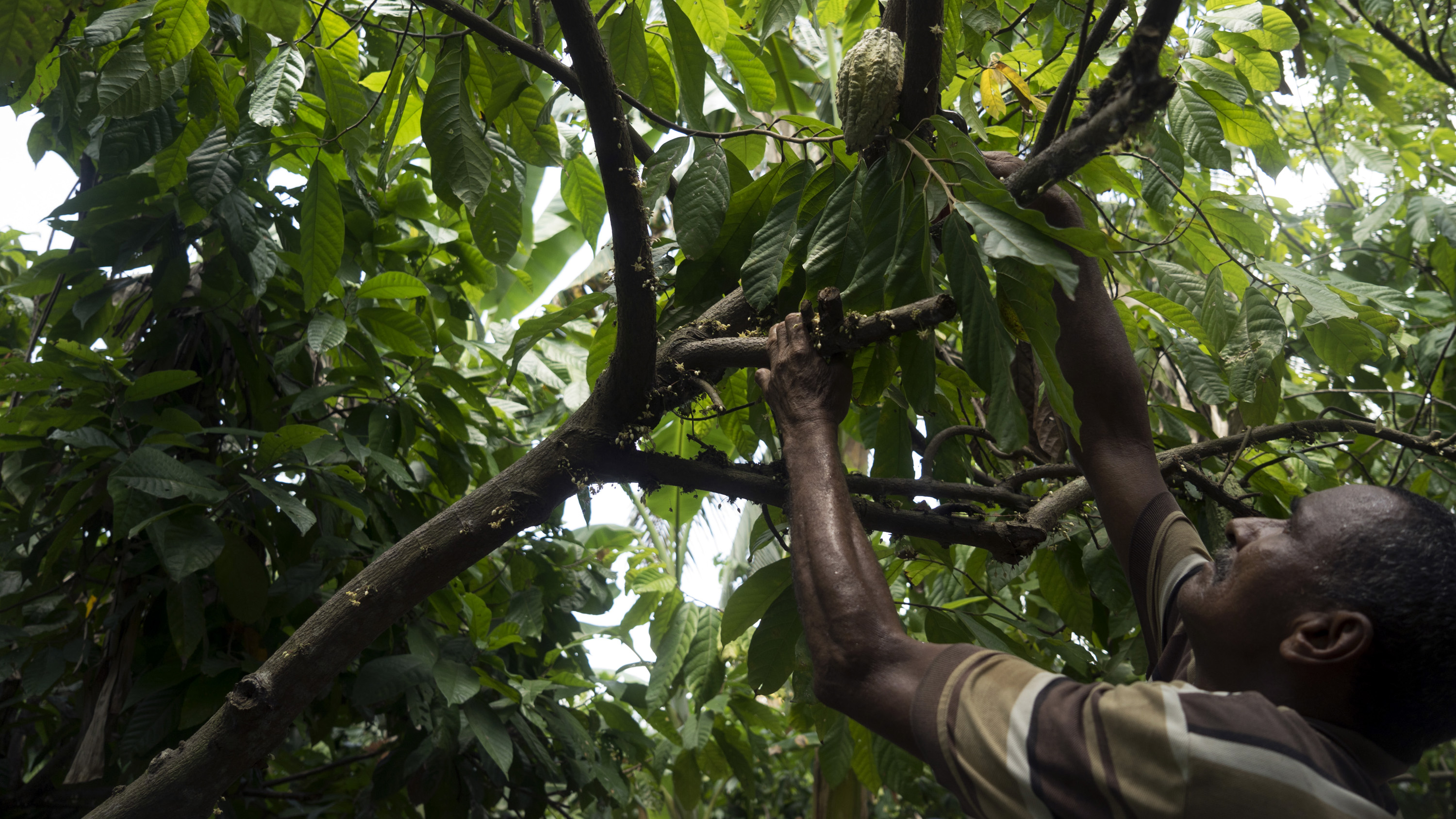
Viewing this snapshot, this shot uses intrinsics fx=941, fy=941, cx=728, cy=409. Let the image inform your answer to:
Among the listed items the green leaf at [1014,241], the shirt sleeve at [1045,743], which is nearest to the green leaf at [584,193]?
the green leaf at [1014,241]

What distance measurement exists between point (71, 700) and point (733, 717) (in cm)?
213

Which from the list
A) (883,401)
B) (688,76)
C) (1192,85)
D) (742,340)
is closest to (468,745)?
(883,401)

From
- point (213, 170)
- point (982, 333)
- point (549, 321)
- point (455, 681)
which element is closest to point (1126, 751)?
Result: point (982, 333)

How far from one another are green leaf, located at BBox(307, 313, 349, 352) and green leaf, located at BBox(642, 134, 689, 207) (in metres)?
1.06

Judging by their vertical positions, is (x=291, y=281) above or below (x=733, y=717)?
above

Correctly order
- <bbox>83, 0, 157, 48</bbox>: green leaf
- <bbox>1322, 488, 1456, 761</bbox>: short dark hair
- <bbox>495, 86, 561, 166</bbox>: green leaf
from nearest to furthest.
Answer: <bbox>1322, 488, 1456, 761</bbox>: short dark hair
<bbox>83, 0, 157, 48</bbox>: green leaf
<bbox>495, 86, 561, 166</bbox>: green leaf

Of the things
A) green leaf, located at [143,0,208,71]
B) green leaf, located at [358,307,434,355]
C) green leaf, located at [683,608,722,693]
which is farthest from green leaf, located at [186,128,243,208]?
green leaf, located at [683,608,722,693]

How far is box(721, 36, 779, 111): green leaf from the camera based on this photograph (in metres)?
1.67

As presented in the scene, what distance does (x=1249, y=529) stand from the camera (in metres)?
1.06

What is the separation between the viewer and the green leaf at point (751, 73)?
1674 millimetres

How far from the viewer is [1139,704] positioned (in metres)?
0.85

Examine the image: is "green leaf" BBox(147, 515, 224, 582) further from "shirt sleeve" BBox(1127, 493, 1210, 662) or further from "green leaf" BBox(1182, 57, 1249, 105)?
"green leaf" BBox(1182, 57, 1249, 105)

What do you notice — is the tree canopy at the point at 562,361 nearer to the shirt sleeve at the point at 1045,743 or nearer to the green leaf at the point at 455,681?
the green leaf at the point at 455,681

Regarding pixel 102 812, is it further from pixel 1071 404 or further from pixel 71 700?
pixel 71 700
